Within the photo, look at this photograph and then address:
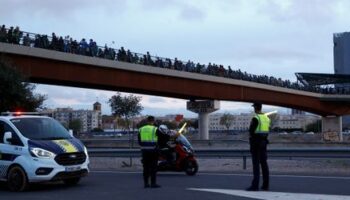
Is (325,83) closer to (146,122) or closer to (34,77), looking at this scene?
(34,77)

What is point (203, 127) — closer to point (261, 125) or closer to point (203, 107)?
point (203, 107)

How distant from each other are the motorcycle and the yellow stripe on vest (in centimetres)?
407

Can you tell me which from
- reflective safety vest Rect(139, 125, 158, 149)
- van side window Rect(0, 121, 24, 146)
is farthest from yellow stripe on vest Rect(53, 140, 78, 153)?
reflective safety vest Rect(139, 125, 158, 149)

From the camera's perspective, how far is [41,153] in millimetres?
13070

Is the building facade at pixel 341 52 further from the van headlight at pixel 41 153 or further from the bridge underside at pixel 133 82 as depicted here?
the van headlight at pixel 41 153

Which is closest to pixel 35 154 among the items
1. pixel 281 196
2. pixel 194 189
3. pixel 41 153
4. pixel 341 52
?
pixel 41 153

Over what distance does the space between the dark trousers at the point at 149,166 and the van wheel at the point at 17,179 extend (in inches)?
106

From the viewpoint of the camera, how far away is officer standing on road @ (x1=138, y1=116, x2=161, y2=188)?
45.0ft

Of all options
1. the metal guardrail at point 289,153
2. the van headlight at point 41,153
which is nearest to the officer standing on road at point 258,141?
the van headlight at point 41,153

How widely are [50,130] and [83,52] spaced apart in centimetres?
2479

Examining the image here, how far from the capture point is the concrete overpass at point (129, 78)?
35378mm

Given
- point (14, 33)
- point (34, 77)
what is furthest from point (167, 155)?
point (34, 77)

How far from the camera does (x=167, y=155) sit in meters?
17.2

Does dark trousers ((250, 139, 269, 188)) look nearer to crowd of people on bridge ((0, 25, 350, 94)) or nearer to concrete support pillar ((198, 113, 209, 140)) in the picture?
crowd of people on bridge ((0, 25, 350, 94))
